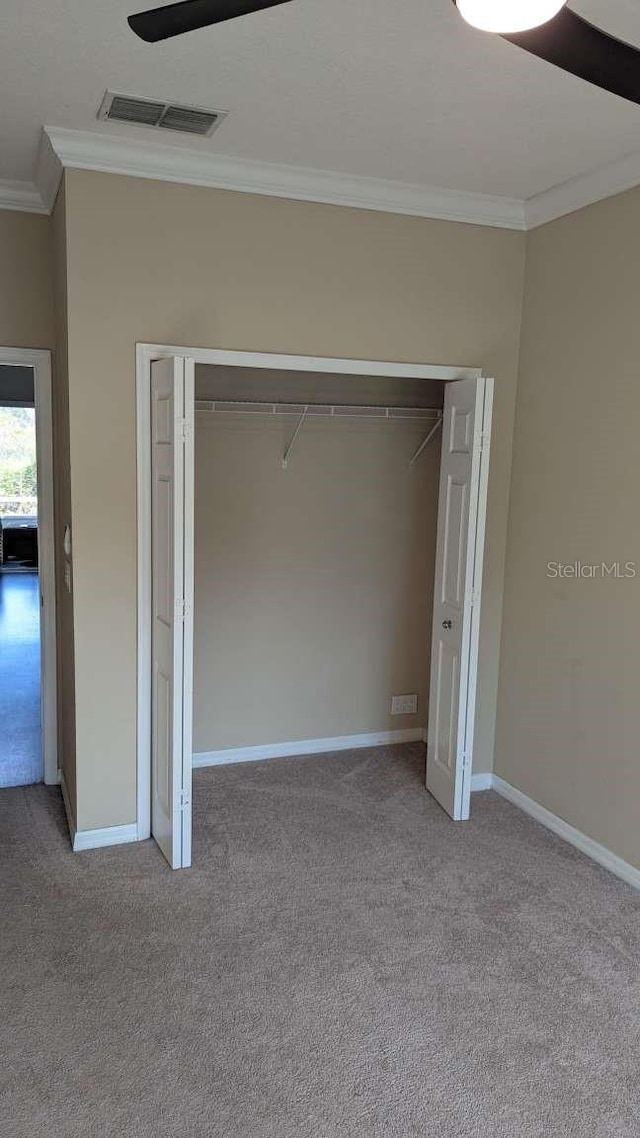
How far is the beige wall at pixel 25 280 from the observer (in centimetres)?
352

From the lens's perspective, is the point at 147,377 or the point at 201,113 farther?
the point at 147,377

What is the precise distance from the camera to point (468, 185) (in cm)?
335

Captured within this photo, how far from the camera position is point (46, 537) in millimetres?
3785

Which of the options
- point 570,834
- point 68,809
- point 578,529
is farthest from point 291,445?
point 570,834

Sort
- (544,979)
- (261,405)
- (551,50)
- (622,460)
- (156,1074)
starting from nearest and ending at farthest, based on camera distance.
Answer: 1. (551,50)
2. (156,1074)
3. (544,979)
4. (622,460)
5. (261,405)

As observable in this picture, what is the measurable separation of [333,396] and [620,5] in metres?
2.37

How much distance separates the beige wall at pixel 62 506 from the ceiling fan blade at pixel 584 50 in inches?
84.1

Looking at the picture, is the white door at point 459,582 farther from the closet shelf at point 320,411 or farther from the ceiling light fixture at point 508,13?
the ceiling light fixture at point 508,13

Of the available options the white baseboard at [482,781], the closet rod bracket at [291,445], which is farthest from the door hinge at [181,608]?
the white baseboard at [482,781]

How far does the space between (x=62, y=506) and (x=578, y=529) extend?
2.23 meters

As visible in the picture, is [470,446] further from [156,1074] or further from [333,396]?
[156,1074]

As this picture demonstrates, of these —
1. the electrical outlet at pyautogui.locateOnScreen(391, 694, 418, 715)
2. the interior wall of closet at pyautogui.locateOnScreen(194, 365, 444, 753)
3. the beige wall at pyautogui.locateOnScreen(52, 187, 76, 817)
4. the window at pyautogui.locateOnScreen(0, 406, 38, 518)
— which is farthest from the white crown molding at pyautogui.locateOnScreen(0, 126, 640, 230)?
the window at pyautogui.locateOnScreen(0, 406, 38, 518)

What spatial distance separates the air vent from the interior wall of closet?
127 cm

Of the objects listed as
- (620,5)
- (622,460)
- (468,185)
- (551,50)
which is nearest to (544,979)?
(622,460)
